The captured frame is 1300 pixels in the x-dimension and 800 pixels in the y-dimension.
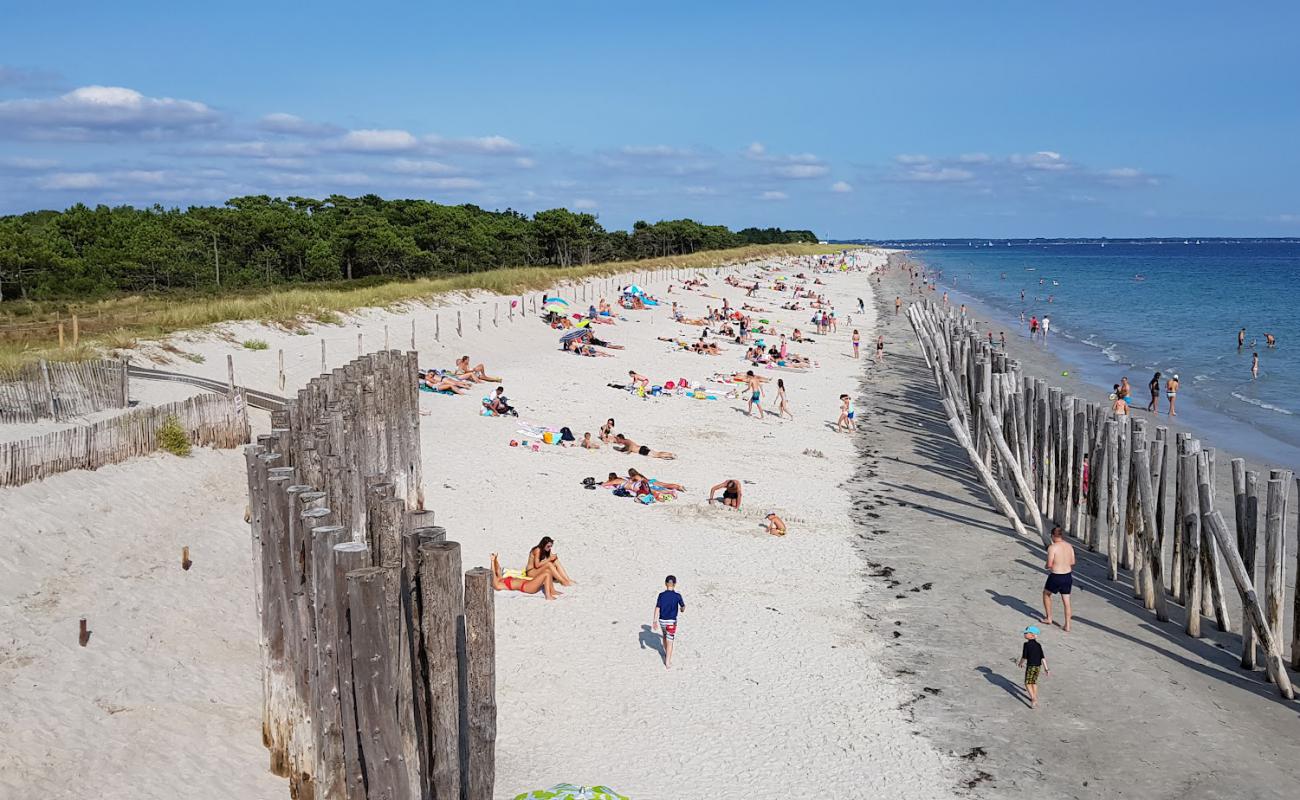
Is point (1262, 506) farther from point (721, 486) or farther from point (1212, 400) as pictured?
point (1212, 400)

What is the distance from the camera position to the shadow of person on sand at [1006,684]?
973cm

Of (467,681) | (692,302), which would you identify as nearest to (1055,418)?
(467,681)

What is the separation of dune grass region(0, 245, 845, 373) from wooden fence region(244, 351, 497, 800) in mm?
10039

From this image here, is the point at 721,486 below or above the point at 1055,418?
below

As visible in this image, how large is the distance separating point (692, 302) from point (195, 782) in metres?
44.8

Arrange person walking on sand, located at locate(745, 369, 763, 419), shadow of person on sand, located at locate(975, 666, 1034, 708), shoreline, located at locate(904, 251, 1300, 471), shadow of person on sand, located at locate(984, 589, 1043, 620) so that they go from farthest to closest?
person walking on sand, located at locate(745, 369, 763, 419) < shoreline, located at locate(904, 251, 1300, 471) < shadow of person on sand, located at locate(984, 589, 1043, 620) < shadow of person on sand, located at locate(975, 666, 1034, 708)

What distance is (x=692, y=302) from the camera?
50.3m

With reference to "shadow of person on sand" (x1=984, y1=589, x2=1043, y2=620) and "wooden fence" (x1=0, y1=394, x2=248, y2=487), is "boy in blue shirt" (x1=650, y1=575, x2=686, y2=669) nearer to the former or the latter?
"shadow of person on sand" (x1=984, y1=589, x2=1043, y2=620)

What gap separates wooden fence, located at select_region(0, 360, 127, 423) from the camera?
12844 mm

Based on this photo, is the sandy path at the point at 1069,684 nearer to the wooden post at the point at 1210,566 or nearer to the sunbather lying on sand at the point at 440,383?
the wooden post at the point at 1210,566

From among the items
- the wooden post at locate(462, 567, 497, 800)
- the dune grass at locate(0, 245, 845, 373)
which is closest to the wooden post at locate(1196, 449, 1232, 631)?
the wooden post at locate(462, 567, 497, 800)

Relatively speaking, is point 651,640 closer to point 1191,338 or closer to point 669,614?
point 669,614

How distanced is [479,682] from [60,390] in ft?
36.2

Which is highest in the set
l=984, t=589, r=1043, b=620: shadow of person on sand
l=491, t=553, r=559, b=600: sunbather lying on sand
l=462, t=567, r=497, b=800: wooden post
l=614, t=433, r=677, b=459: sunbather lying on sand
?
l=462, t=567, r=497, b=800: wooden post
